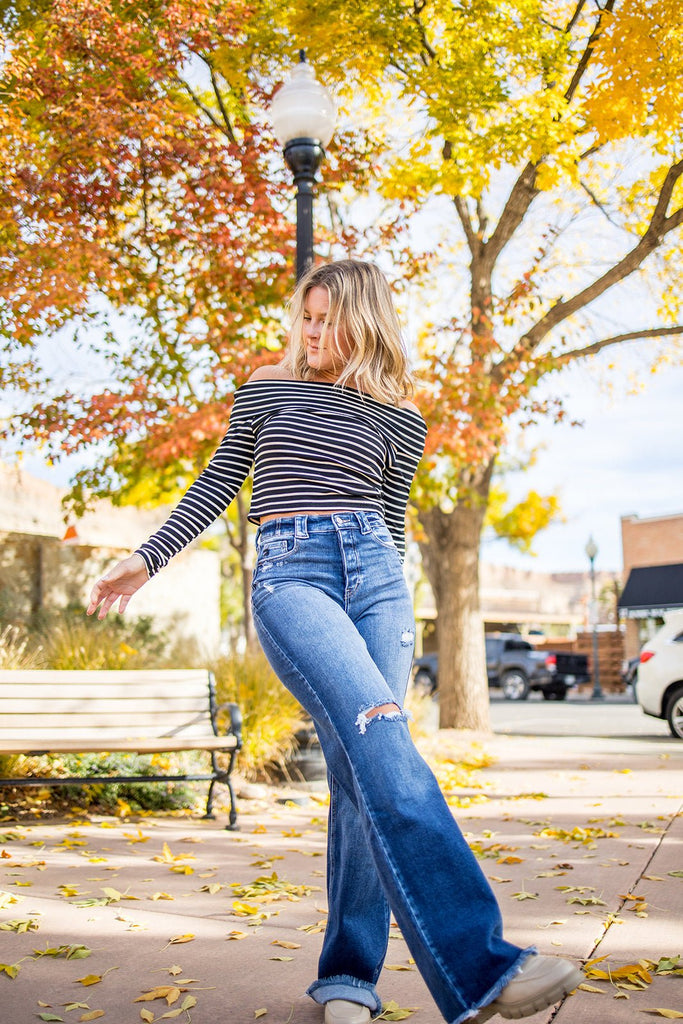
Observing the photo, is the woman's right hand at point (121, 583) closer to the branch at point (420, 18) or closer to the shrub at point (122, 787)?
the shrub at point (122, 787)

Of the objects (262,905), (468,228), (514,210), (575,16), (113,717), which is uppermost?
(575,16)

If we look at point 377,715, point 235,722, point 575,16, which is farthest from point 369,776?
point 575,16

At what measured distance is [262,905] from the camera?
3.89 m

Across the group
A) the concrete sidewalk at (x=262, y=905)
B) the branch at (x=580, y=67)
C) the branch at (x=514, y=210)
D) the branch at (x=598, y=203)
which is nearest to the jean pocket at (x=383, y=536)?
the concrete sidewalk at (x=262, y=905)

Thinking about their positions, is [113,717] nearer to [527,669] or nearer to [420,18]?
[420,18]

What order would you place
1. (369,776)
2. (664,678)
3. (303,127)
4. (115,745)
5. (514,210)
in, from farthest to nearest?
(664,678) < (514,210) < (303,127) < (115,745) < (369,776)

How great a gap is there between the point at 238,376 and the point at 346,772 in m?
6.39

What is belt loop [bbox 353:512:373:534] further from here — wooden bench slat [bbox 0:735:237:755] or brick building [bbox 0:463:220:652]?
brick building [bbox 0:463:220:652]

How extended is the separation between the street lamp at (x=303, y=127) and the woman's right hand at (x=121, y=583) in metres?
4.42

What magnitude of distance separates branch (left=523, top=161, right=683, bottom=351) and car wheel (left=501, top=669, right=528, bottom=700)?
15.3 m

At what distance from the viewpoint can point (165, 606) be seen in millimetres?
13688

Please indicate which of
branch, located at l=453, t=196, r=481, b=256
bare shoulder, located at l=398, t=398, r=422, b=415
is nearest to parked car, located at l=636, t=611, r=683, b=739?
branch, located at l=453, t=196, r=481, b=256

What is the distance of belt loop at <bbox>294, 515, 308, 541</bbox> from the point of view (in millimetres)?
2453

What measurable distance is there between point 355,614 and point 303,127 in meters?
5.10
